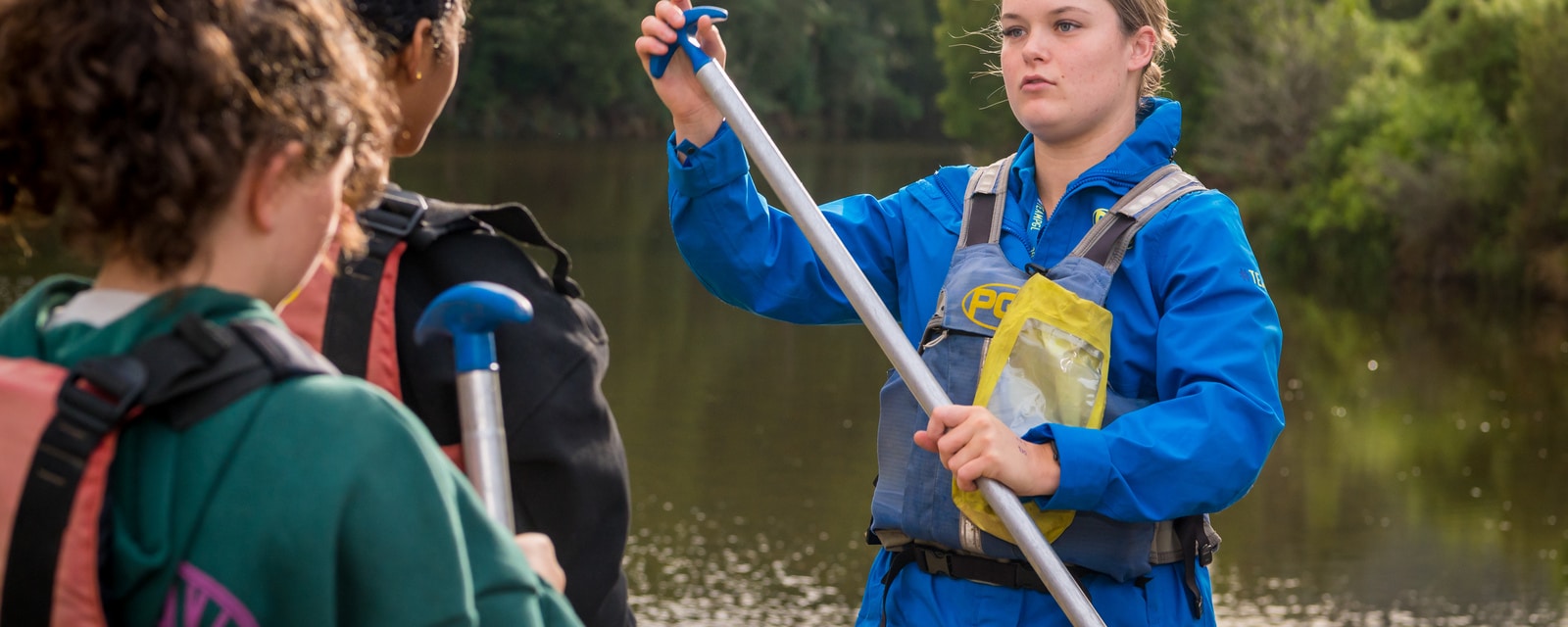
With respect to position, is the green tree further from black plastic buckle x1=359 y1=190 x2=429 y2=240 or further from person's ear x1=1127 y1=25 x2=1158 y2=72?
black plastic buckle x1=359 y1=190 x2=429 y2=240

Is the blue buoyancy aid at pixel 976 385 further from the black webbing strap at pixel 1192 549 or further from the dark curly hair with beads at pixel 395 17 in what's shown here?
the dark curly hair with beads at pixel 395 17

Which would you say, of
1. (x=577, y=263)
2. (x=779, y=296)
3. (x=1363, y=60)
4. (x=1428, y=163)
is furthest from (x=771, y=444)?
(x=1363, y=60)

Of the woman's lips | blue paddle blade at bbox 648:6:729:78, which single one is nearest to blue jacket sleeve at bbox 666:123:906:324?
blue paddle blade at bbox 648:6:729:78

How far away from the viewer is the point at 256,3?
1.22 meters

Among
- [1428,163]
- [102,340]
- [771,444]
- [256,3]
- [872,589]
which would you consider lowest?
[771,444]

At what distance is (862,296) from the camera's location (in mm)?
2453

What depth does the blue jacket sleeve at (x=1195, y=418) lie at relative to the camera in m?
2.35

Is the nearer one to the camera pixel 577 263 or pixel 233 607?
pixel 233 607

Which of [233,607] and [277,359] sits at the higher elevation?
[277,359]

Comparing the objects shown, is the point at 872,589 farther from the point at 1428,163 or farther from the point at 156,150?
the point at 1428,163

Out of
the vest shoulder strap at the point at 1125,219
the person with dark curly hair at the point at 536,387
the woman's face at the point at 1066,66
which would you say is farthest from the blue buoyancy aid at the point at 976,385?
the person with dark curly hair at the point at 536,387

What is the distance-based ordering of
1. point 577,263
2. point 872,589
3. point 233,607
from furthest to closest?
point 577,263 < point 872,589 < point 233,607

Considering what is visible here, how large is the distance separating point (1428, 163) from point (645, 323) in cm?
1440

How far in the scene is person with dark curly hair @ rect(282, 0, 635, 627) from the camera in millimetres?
1707
